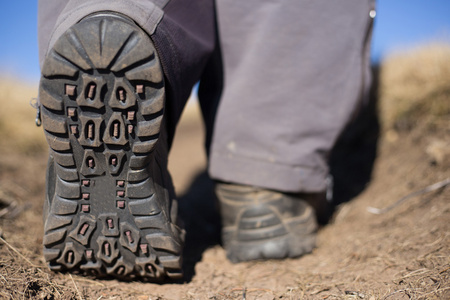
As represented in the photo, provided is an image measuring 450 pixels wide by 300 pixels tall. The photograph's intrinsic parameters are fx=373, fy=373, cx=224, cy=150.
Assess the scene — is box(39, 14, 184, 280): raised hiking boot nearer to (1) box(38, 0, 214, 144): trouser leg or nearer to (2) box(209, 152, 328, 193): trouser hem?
(1) box(38, 0, 214, 144): trouser leg

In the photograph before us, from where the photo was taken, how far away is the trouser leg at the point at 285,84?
3.43 feet

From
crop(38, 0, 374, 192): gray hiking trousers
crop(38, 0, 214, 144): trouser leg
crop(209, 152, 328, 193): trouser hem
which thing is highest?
crop(38, 0, 214, 144): trouser leg

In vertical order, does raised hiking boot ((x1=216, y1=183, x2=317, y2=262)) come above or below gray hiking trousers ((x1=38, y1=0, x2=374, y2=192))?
below

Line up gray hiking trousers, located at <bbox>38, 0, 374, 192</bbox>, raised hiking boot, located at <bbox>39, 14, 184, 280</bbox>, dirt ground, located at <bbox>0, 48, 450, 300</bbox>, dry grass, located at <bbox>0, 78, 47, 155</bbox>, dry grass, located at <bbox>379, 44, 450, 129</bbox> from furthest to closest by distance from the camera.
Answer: dry grass, located at <bbox>0, 78, 47, 155</bbox>
dry grass, located at <bbox>379, 44, 450, 129</bbox>
gray hiking trousers, located at <bbox>38, 0, 374, 192</bbox>
dirt ground, located at <bbox>0, 48, 450, 300</bbox>
raised hiking boot, located at <bbox>39, 14, 184, 280</bbox>

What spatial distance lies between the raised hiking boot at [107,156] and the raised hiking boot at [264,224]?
282 mm

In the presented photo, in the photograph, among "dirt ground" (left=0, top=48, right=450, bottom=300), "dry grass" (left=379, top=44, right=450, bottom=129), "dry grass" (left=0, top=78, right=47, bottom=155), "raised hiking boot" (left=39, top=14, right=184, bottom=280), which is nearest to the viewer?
"raised hiking boot" (left=39, top=14, right=184, bottom=280)

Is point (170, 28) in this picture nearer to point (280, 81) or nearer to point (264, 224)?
point (280, 81)

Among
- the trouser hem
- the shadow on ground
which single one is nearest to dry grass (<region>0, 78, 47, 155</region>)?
the shadow on ground

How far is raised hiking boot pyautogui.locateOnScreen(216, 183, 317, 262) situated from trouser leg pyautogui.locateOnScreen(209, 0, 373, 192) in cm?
5

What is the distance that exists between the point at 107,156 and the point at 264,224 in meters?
0.53

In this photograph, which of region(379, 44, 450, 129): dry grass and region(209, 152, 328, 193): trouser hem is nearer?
region(209, 152, 328, 193): trouser hem

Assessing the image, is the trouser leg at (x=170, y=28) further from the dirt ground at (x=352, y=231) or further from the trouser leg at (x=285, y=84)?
the dirt ground at (x=352, y=231)

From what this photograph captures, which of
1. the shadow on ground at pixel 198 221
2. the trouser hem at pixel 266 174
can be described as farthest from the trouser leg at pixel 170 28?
the shadow on ground at pixel 198 221

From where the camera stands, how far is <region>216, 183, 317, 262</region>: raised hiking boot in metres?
1.09
